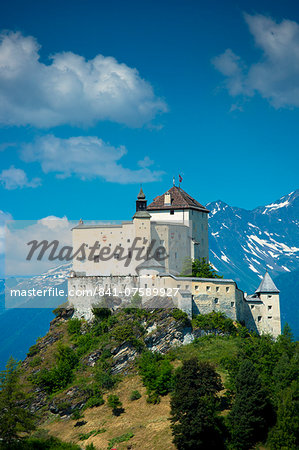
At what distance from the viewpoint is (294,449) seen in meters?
47.5

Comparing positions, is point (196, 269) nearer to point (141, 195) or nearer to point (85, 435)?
point (141, 195)

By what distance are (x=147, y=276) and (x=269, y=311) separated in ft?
61.2

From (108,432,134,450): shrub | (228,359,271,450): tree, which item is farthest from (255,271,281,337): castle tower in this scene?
(108,432,134,450): shrub

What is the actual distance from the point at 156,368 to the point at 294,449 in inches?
749

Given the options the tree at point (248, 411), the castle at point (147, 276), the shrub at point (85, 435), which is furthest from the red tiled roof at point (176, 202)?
the shrub at point (85, 435)

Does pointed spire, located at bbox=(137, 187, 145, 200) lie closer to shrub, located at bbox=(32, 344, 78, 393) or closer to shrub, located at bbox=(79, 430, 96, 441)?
shrub, located at bbox=(32, 344, 78, 393)

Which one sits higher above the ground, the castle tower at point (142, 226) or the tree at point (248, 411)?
the castle tower at point (142, 226)

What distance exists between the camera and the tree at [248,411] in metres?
49.6

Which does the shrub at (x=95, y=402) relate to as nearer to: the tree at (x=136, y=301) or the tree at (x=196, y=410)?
the tree at (x=196, y=410)

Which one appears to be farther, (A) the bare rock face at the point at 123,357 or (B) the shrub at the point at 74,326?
(B) the shrub at the point at 74,326

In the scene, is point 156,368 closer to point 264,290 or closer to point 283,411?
point 283,411

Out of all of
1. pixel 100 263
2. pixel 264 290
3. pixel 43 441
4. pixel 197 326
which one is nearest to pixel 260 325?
pixel 264 290

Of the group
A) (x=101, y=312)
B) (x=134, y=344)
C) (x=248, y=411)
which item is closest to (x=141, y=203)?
(x=101, y=312)

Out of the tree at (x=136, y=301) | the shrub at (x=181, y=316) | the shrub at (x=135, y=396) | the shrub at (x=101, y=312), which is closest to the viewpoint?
the shrub at (x=135, y=396)
